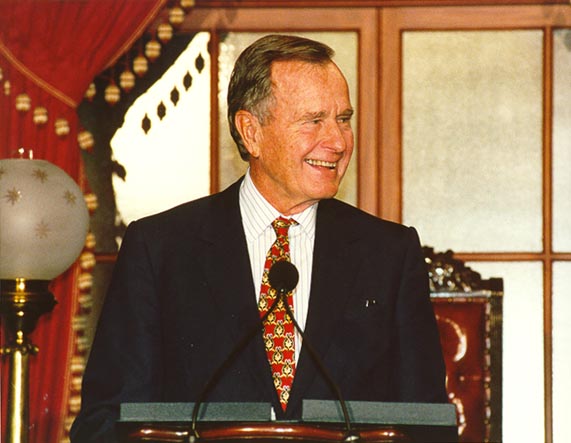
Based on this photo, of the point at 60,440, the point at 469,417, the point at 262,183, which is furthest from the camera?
the point at 60,440

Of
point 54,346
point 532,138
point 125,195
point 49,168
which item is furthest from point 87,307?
point 532,138

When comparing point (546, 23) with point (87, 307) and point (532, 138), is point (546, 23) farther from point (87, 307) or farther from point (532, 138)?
point (87, 307)

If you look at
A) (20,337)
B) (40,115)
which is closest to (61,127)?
(40,115)

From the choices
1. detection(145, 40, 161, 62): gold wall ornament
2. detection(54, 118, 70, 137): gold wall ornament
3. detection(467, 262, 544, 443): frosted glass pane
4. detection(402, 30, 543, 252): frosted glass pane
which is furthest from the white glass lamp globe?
detection(467, 262, 544, 443): frosted glass pane

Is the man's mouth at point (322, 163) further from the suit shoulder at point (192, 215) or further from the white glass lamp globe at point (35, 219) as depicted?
the white glass lamp globe at point (35, 219)

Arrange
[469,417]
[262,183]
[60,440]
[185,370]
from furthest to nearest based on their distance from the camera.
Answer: [60,440], [469,417], [262,183], [185,370]

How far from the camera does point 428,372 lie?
7.38 ft

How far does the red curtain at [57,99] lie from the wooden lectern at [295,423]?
2.60 meters

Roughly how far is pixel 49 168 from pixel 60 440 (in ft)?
3.81

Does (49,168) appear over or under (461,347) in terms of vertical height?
over

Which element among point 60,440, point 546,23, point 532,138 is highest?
point 546,23

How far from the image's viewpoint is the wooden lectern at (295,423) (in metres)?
1.62

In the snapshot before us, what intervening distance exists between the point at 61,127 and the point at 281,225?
2.03 metres

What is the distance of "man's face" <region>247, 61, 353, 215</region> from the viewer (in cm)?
233
